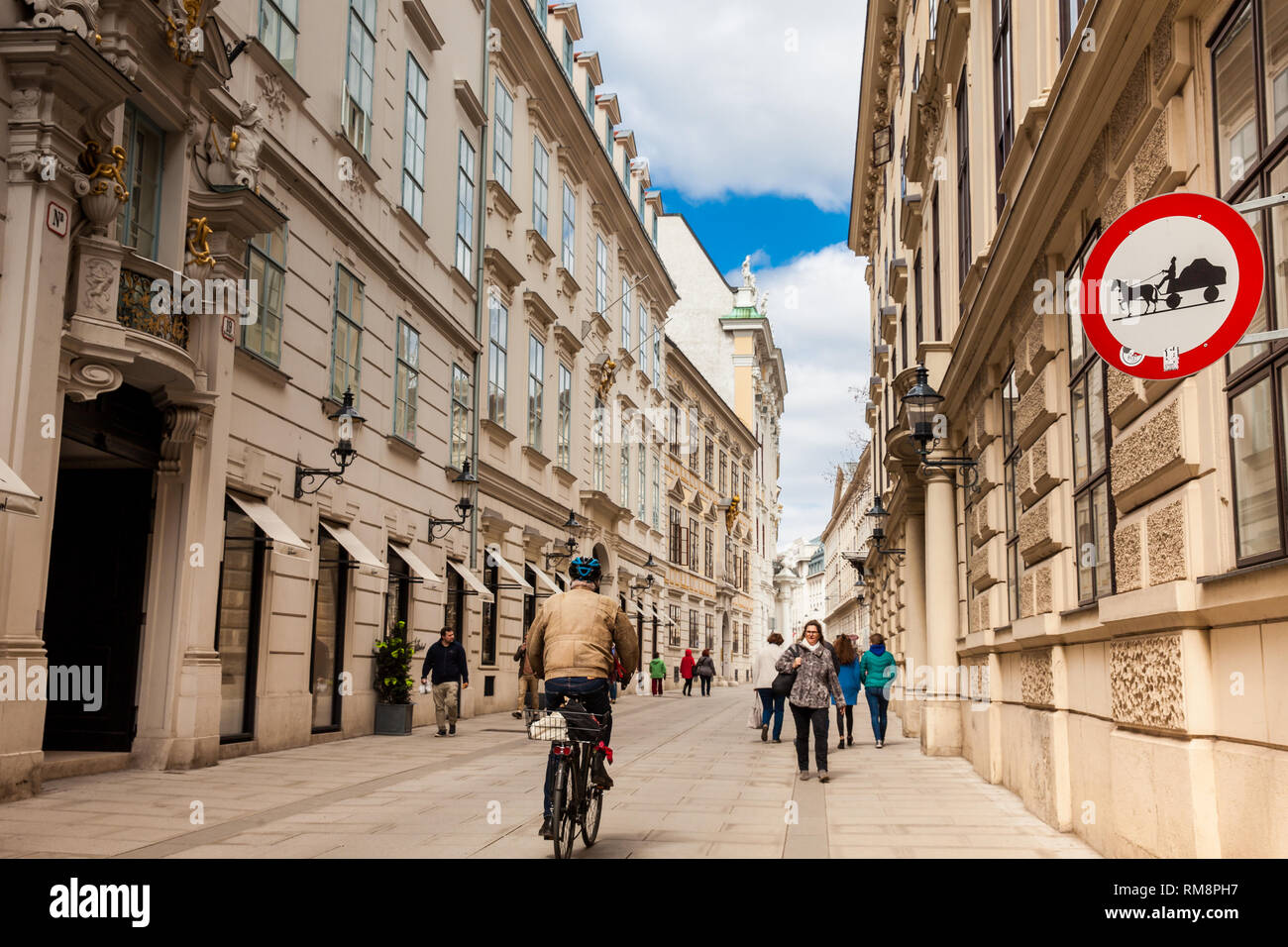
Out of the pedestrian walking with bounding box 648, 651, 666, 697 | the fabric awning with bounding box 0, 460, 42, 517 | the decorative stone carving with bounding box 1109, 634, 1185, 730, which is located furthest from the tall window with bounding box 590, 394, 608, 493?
the decorative stone carving with bounding box 1109, 634, 1185, 730

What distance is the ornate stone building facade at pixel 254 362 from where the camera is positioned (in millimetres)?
9867

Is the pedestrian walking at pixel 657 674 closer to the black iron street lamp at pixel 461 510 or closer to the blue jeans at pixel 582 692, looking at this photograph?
the black iron street lamp at pixel 461 510

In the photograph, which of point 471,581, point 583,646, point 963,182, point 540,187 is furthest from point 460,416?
point 583,646

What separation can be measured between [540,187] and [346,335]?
12094 millimetres

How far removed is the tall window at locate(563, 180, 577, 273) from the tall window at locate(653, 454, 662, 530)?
13.3 metres

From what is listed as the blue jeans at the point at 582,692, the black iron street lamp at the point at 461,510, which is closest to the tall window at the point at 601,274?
the black iron street lamp at the point at 461,510

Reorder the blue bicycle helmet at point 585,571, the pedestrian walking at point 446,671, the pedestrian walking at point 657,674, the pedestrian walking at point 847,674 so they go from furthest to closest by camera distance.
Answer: the pedestrian walking at point 657,674 → the pedestrian walking at point 847,674 → the pedestrian walking at point 446,671 → the blue bicycle helmet at point 585,571

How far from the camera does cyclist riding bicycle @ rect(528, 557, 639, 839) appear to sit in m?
7.40

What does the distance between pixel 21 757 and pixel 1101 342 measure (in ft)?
28.9

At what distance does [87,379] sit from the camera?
408 inches

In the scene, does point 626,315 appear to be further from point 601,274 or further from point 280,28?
point 280,28

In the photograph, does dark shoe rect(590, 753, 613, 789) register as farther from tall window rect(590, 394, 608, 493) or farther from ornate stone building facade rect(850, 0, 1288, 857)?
tall window rect(590, 394, 608, 493)

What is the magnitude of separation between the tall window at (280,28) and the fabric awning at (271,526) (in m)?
5.49
